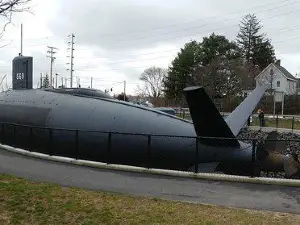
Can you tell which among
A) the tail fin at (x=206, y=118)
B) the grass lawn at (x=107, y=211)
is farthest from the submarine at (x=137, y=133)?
the grass lawn at (x=107, y=211)

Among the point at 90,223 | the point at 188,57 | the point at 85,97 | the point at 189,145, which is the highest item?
the point at 188,57

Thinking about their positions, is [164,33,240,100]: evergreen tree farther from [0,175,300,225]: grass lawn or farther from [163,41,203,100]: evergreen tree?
[0,175,300,225]: grass lawn

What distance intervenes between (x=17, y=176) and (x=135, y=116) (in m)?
4.95

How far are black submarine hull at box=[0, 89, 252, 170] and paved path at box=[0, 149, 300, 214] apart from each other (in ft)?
4.91

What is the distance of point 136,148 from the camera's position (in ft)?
47.6

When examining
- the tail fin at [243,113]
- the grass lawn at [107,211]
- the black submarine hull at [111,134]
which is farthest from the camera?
the tail fin at [243,113]

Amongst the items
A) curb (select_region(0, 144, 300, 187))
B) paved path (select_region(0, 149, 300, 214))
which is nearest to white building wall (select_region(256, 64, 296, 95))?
curb (select_region(0, 144, 300, 187))

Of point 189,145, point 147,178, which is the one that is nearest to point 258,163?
point 189,145

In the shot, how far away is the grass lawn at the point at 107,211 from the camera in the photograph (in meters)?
7.93

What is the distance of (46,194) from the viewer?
9562 mm

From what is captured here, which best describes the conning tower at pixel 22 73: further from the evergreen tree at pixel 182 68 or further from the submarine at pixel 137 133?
the evergreen tree at pixel 182 68

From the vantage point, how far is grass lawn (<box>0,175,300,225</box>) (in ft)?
26.0

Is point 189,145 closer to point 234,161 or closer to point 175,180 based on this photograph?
point 234,161

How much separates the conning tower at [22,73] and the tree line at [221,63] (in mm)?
54639
